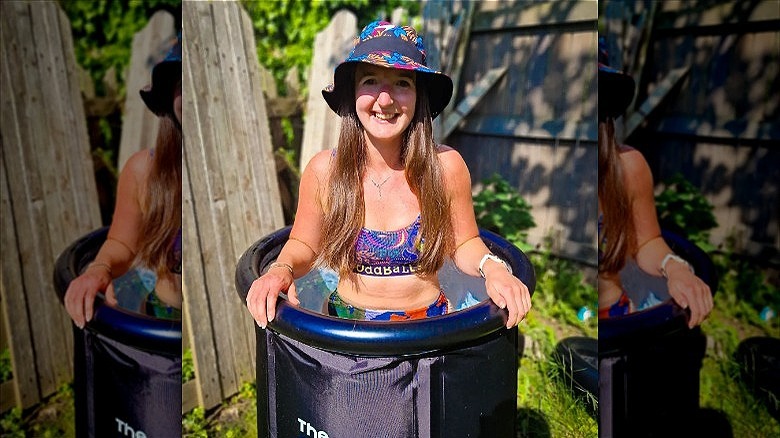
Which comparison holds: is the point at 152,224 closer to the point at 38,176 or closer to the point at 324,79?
the point at 38,176

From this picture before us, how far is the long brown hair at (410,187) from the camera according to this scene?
1.62m

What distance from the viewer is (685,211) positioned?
71.7 inches

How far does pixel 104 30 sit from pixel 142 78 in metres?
0.24

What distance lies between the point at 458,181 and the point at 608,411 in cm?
71

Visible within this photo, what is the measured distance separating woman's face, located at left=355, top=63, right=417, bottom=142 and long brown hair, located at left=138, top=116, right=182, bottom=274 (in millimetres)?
599

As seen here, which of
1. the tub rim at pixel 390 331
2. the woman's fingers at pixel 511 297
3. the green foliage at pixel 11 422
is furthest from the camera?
the green foliage at pixel 11 422

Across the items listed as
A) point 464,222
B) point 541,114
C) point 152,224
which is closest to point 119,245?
point 152,224

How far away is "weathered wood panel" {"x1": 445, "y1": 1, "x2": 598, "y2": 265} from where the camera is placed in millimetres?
1724

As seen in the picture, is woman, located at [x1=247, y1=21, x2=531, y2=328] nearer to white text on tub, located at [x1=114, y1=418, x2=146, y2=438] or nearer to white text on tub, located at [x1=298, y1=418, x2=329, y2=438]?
white text on tub, located at [x1=298, y1=418, x2=329, y2=438]

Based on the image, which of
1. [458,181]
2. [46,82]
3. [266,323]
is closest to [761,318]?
[458,181]

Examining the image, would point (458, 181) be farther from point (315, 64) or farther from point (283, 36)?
point (283, 36)

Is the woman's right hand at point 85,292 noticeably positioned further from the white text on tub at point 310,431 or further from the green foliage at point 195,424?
the white text on tub at point 310,431

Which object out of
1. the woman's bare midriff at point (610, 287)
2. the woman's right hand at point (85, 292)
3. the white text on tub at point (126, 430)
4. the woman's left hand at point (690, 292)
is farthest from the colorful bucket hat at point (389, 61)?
the white text on tub at point (126, 430)

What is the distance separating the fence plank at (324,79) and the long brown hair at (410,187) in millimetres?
70
